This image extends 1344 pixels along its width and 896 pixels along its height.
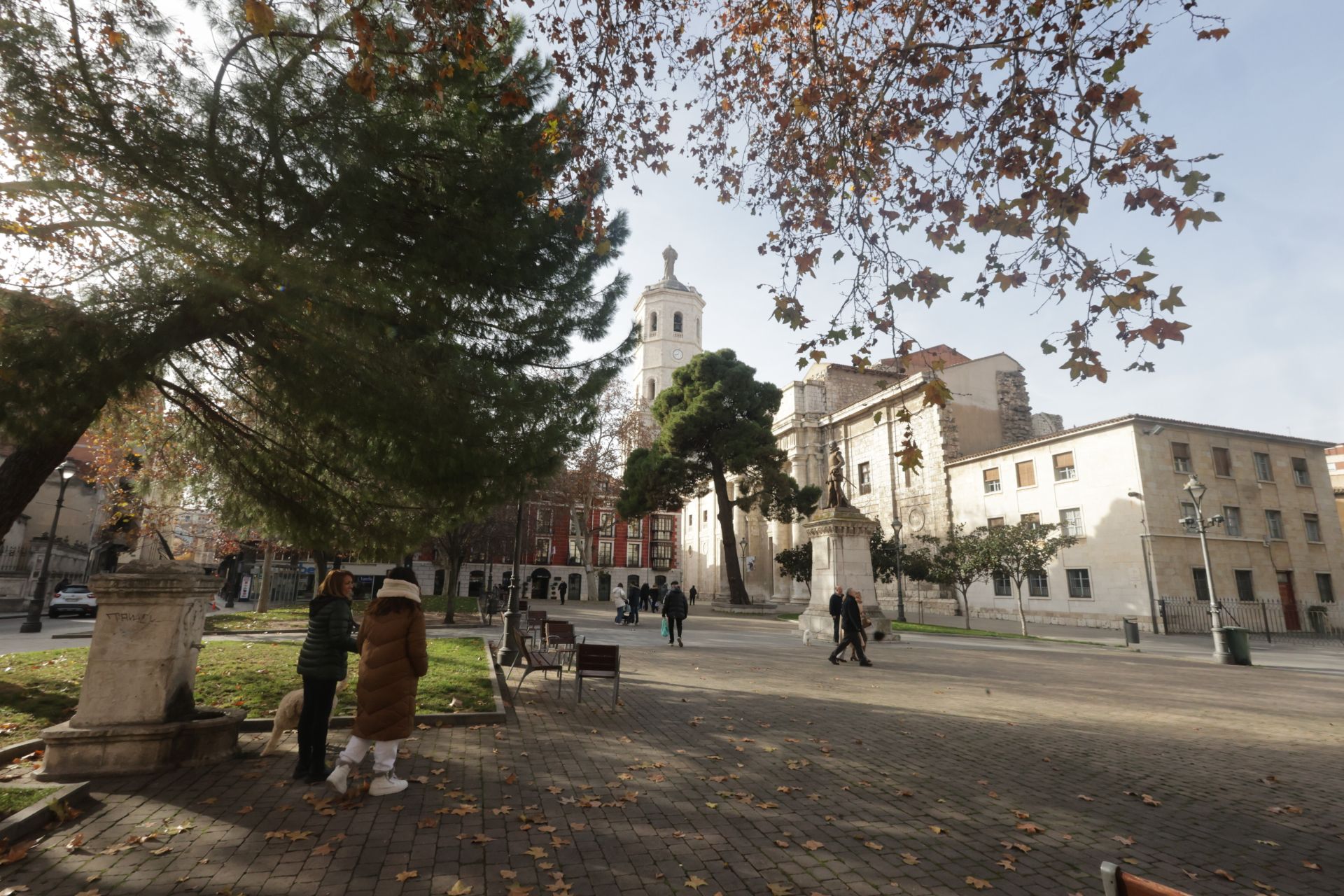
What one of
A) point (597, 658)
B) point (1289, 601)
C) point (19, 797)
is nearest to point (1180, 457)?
point (1289, 601)

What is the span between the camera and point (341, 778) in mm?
4859

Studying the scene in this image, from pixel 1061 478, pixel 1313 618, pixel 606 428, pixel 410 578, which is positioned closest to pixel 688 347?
pixel 606 428

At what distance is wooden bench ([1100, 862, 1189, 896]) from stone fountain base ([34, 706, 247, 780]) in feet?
21.4

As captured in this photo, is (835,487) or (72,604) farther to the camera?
(72,604)

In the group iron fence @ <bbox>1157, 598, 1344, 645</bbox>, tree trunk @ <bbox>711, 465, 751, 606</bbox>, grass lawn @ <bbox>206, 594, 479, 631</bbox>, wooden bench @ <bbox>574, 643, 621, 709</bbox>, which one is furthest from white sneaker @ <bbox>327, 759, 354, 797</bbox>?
iron fence @ <bbox>1157, 598, 1344, 645</bbox>

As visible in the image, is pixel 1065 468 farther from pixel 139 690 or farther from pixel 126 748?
pixel 126 748

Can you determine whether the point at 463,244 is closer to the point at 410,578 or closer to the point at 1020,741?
the point at 410,578

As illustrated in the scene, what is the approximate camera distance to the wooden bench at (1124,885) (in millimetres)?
1476

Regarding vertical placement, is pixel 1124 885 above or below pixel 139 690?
above

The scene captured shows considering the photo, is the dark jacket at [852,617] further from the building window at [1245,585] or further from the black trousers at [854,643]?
the building window at [1245,585]

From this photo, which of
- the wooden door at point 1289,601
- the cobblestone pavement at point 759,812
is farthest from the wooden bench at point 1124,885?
the wooden door at point 1289,601

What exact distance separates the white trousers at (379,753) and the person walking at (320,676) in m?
0.47

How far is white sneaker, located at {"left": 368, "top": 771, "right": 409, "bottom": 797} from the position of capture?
192 inches

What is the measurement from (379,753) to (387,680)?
526 mm
